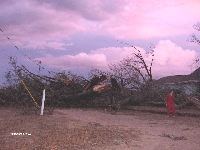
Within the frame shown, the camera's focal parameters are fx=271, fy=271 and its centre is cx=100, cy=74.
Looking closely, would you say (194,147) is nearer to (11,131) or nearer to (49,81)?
(11,131)

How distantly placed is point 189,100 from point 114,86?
4121 mm

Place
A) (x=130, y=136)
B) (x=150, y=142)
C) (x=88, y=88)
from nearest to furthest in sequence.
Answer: (x=150, y=142), (x=130, y=136), (x=88, y=88)

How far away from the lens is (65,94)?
14.9 m

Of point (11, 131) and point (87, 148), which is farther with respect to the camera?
point (11, 131)

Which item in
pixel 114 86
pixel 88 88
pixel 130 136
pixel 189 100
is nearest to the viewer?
pixel 130 136

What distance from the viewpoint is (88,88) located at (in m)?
14.3

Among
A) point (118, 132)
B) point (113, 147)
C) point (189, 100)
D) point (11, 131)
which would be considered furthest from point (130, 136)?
point (189, 100)

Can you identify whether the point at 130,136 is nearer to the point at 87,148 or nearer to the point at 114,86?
the point at 87,148

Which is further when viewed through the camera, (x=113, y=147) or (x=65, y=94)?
(x=65, y=94)

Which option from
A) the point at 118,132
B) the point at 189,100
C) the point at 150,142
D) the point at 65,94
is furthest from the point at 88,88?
the point at 150,142

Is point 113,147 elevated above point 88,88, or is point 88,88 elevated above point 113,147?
point 88,88

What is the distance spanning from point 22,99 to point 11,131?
7.06 metres

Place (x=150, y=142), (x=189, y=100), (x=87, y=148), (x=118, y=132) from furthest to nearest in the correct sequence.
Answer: (x=189, y=100) → (x=118, y=132) → (x=150, y=142) → (x=87, y=148)

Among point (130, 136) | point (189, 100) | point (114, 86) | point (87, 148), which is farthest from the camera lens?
point (114, 86)
